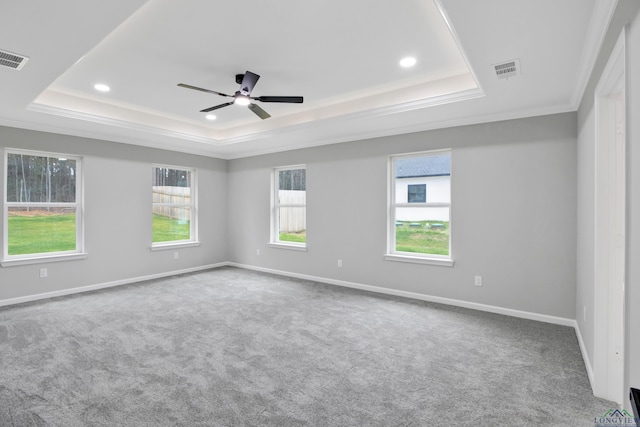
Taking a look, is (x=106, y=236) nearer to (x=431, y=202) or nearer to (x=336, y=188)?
(x=336, y=188)

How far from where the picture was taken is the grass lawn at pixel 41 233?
4496 millimetres

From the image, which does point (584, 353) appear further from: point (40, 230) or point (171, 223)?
point (40, 230)

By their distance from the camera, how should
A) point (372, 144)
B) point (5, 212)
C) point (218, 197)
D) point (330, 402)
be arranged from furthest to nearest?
point (218, 197)
point (372, 144)
point (5, 212)
point (330, 402)

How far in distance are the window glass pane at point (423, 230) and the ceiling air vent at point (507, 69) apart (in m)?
2.01

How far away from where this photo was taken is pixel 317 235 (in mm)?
5688

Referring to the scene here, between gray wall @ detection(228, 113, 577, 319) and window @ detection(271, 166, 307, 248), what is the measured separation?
0.29m

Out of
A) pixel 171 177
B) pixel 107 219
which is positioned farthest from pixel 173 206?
pixel 107 219

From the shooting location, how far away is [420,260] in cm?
457

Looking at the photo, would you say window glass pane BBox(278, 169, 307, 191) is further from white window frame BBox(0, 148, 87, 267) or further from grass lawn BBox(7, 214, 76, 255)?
grass lawn BBox(7, 214, 76, 255)

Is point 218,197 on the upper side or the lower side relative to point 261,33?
lower

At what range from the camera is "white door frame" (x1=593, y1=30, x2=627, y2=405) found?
2.20 m

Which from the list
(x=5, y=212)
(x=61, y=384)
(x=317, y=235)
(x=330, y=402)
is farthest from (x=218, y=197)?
(x=330, y=402)

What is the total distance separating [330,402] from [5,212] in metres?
4.94

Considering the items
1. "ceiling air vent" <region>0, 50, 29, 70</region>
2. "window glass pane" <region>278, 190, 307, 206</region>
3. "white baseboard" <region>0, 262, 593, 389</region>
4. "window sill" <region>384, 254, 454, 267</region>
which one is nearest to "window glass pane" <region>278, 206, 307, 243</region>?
"window glass pane" <region>278, 190, 307, 206</region>
